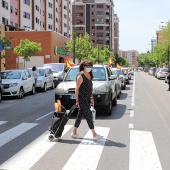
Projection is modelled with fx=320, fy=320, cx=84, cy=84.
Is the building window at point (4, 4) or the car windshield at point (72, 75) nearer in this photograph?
the car windshield at point (72, 75)

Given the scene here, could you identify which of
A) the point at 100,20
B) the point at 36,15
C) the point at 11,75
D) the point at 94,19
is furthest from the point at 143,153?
the point at 100,20

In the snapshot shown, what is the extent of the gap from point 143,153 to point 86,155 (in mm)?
1044

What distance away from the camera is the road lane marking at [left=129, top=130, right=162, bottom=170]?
505 centimetres

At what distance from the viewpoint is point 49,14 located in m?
69.7

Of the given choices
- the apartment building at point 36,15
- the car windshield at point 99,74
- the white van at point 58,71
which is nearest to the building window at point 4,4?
the apartment building at point 36,15

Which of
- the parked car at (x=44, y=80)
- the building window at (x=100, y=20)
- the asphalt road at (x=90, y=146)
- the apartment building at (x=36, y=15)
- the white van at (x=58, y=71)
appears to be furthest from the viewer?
the building window at (x=100, y=20)

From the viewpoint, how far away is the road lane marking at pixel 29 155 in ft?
16.5

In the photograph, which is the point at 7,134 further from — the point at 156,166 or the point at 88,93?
the point at 156,166

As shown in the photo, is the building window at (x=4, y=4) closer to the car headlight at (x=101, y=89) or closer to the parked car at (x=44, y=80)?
the parked car at (x=44, y=80)

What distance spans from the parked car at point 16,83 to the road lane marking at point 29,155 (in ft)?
31.0

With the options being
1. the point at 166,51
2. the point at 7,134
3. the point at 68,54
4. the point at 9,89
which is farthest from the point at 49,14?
the point at 7,134

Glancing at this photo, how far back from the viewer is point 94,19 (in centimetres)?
13100

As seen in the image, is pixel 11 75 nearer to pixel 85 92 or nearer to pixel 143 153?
pixel 85 92

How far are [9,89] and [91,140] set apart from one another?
10.1 m
